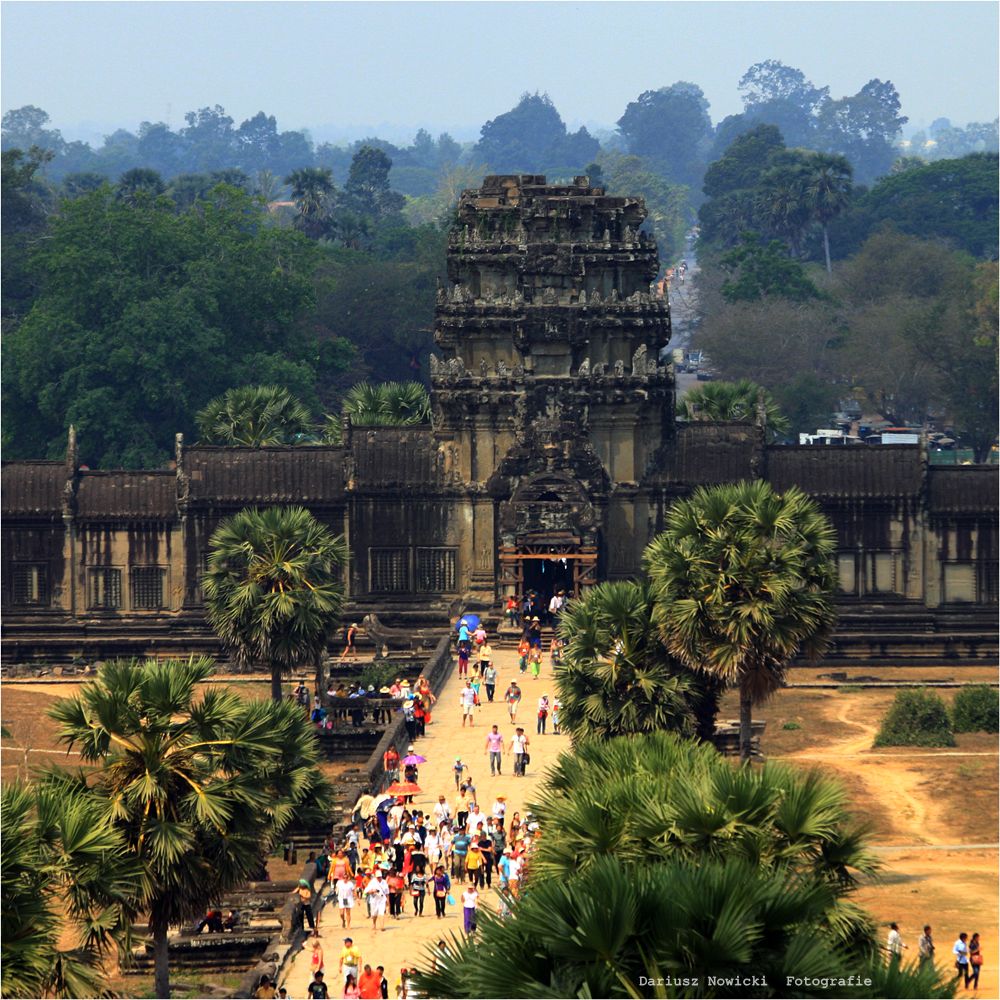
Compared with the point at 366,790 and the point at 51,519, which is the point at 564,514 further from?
the point at 366,790

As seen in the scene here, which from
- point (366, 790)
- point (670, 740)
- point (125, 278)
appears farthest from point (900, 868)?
point (125, 278)

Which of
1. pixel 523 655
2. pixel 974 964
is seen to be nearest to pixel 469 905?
pixel 974 964

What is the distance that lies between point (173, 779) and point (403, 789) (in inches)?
585

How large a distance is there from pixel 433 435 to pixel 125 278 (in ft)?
132

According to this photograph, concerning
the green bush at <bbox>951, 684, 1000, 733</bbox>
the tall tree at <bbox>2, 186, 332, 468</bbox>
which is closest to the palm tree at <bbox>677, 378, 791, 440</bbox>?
the green bush at <bbox>951, 684, 1000, 733</bbox>

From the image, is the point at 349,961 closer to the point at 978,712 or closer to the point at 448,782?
the point at 448,782

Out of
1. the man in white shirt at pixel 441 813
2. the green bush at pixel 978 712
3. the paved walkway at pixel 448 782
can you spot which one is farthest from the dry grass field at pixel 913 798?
the man in white shirt at pixel 441 813

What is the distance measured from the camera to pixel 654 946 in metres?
26.9

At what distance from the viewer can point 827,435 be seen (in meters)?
131

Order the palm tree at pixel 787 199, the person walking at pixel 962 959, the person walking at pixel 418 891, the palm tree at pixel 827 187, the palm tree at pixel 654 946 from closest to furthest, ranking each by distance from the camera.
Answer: the palm tree at pixel 654 946 → the person walking at pixel 962 959 → the person walking at pixel 418 891 → the palm tree at pixel 827 187 → the palm tree at pixel 787 199

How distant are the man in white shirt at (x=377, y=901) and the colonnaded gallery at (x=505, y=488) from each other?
3225cm

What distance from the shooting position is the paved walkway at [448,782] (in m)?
46.1

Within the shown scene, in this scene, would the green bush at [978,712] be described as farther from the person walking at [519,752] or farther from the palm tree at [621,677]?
the person walking at [519,752]

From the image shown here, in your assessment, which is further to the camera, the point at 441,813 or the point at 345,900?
the point at 441,813
